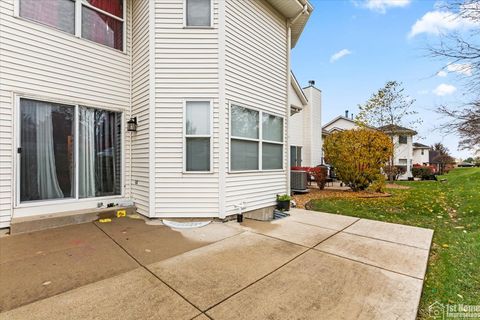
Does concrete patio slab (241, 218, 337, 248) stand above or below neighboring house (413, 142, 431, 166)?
below

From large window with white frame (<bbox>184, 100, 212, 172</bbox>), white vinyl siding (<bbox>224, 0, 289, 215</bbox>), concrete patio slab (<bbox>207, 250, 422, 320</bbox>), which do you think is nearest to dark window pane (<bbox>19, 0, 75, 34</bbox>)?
large window with white frame (<bbox>184, 100, 212, 172</bbox>)

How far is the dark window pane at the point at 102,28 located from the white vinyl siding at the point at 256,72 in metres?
2.90

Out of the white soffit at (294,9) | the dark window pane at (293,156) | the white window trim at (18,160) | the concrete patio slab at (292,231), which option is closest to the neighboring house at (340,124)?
the dark window pane at (293,156)

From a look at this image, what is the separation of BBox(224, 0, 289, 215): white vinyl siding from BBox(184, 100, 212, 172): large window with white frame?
0.60 m

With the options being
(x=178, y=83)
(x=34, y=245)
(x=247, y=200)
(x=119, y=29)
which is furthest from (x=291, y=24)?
A: (x=34, y=245)

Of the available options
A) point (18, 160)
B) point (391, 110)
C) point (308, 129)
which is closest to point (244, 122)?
point (18, 160)

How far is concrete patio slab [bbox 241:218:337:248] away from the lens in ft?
12.7

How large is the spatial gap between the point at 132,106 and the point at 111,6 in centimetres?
251

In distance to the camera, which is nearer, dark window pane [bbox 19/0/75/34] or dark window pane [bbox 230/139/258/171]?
dark window pane [bbox 19/0/75/34]

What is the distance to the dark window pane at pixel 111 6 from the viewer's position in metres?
5.30

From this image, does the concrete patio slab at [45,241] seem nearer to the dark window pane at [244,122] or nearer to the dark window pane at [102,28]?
the dark window pane at [244,122]

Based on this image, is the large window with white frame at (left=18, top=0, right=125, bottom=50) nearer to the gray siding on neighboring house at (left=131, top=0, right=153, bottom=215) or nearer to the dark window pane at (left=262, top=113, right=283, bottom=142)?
the gray siding on neighboring house at (left=131, top=0, right=153, bottom=215)

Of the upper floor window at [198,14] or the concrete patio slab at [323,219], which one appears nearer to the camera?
the concrete patio slab at [323,219]

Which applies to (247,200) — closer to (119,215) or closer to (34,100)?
(119,215)
